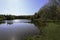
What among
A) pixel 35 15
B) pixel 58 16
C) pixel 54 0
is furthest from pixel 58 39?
pixel 35 15

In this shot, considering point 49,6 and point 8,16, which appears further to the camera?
point 8,16

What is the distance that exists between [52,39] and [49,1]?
41.9m

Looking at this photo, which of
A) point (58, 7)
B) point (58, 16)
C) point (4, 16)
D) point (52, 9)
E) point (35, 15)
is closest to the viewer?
point (58, 16)

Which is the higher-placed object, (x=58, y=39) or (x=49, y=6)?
(x=49, y=6)

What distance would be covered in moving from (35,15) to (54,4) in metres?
29.2

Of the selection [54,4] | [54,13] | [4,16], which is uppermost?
[54,4]

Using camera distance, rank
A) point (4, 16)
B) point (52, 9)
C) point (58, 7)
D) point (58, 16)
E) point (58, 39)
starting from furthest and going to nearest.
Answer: point (4, 16)
point (52, 9)
point (58, 7)
point (58, 16)
point (58, 39)

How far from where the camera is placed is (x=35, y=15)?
7800 centimetres

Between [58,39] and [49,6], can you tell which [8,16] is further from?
[58,39]

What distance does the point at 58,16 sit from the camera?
145 ft

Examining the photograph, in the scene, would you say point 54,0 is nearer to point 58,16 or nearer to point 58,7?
point 58,7

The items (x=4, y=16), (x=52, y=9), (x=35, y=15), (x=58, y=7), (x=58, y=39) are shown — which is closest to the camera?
(x=58, y=39)

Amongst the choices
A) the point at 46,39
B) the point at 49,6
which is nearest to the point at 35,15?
the point at 49,6

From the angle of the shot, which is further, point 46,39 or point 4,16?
point 4,16
